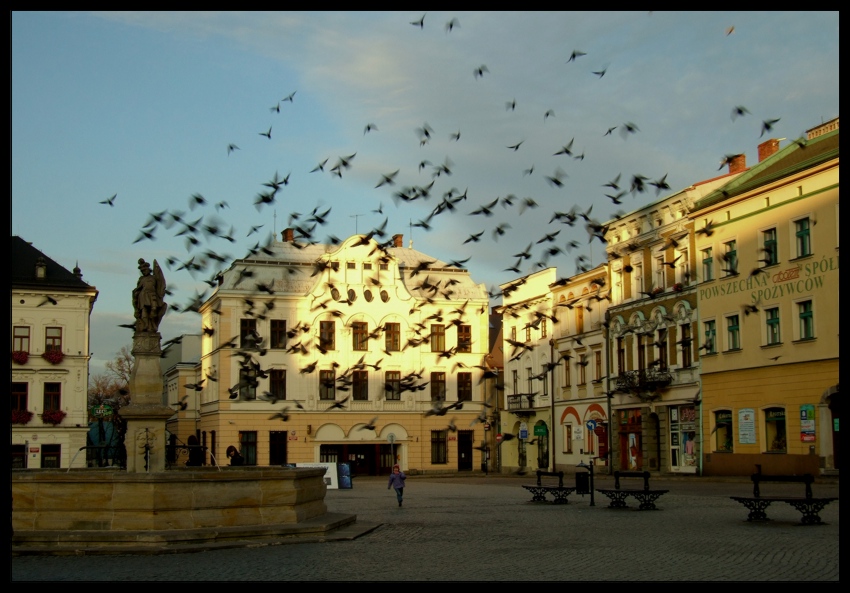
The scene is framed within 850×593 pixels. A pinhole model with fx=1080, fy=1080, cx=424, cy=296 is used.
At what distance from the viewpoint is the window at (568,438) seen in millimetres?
63947

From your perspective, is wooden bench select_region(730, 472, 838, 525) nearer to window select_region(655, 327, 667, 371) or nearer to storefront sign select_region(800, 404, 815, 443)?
storefront sign select_region(800, 404, 815, 443)

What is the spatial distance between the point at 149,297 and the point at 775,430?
99.5 feet

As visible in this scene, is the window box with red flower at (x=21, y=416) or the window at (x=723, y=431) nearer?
the window at (x=723, y=431)

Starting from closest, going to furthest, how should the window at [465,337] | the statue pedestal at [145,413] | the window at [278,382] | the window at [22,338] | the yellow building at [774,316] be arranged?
the statue pedestal at [145,413] → the yellow building at [774,316] → the window at [22,338] → the window at [278,382] → the window at [465,337]

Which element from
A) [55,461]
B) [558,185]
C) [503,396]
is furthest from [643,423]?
[558,185]

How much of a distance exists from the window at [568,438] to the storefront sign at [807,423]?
71.2ft

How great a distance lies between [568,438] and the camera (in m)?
64.3

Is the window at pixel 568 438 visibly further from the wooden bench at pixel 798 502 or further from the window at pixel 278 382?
the wooden bench at pixel 798 502

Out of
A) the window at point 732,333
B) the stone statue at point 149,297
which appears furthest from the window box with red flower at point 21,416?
the stone statue at point 149,297

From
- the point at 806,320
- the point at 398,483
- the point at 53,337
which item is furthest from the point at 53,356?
the point at 806,320

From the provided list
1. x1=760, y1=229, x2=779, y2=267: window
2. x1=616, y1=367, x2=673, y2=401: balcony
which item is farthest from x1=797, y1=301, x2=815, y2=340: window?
x1=616, y1=367, x2=673, y2=401: balcony

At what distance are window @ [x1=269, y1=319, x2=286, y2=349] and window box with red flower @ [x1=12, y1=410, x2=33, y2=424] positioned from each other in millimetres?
15883

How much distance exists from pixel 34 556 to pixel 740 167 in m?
44.8
